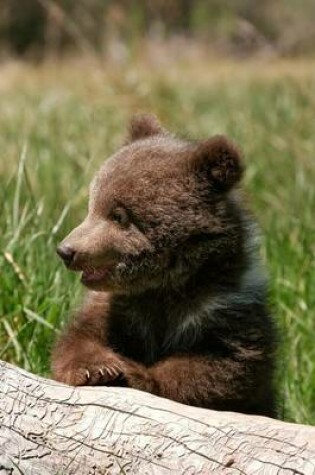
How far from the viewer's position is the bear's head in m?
4.39

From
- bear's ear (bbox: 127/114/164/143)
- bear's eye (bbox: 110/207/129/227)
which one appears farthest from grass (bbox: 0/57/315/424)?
bear's eye (bbox: 110/207/129/227)

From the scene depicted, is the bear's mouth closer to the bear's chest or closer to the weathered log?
the bear's chest

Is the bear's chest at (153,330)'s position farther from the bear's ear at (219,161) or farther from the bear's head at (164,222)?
the bear's ear at (219,161)

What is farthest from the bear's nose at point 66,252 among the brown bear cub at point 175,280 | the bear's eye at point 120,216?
the bear's eye at point 120,216

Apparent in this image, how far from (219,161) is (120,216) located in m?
0.45

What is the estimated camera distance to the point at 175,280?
441 cm

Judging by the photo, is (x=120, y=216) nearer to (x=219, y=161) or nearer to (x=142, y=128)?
(x=219, y=161)

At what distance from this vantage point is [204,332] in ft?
14.3

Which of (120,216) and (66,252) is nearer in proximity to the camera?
(66,252)

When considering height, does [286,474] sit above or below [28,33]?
below

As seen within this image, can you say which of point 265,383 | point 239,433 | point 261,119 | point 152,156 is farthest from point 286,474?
point 261,119

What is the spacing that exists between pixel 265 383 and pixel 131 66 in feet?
26.3

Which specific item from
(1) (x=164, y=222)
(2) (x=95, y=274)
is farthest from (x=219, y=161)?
(2) (x=95, y=274)

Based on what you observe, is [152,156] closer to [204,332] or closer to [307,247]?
[204,332]
